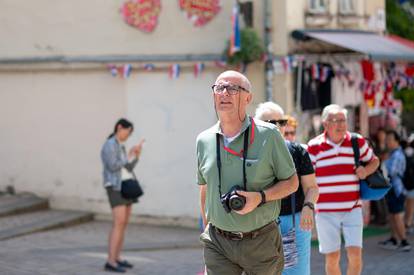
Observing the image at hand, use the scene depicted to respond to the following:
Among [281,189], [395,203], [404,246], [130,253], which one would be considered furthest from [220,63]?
[281,189]

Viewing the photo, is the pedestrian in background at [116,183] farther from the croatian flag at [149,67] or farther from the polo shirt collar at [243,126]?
the polo shirt collar at [243,126]

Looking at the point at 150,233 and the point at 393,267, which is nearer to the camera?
the point at 393,267

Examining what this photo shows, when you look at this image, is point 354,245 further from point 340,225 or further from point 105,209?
point 105,209

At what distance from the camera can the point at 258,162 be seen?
17.6ft

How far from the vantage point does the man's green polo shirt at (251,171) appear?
212 inches

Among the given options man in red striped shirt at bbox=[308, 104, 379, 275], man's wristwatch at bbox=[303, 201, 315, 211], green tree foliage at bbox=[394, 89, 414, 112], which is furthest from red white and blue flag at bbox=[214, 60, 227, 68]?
green tree foliage at bbox=[394, 89, 414, 112]

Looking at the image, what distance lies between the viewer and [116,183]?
9.65 metres

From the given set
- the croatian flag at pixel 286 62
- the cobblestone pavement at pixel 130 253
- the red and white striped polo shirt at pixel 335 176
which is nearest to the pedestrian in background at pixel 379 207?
the cobblestone pavement at pixel 130 253

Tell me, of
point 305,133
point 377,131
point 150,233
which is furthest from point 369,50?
point 150,233

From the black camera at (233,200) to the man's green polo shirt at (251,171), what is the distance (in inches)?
2.4

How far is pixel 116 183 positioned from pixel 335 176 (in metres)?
2.84

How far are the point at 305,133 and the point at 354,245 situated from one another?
211 inches

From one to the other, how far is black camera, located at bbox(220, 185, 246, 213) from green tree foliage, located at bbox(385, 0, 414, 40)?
566 inches

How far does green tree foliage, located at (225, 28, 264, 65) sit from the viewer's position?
11875mm
